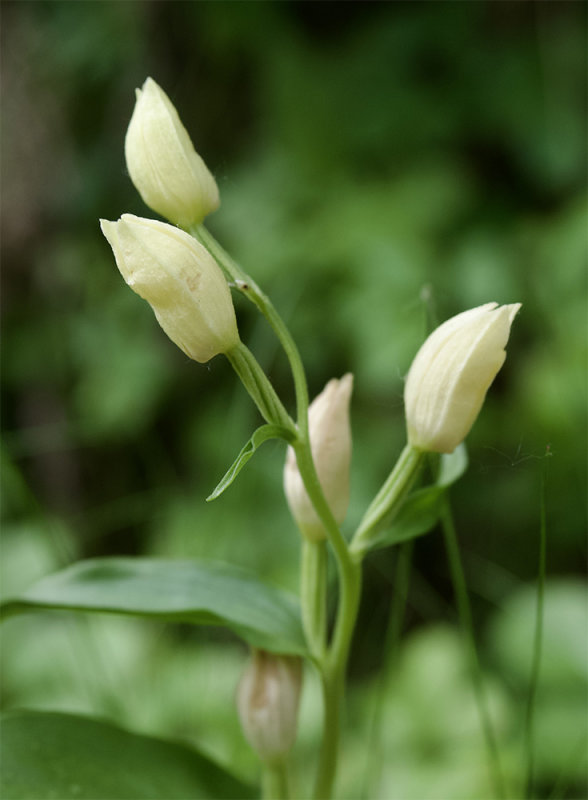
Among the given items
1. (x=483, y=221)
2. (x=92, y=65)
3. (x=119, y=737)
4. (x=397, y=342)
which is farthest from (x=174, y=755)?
(x=92, y=65)

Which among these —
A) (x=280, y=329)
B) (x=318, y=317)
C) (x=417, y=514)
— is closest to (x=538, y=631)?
(x=417, y=514)

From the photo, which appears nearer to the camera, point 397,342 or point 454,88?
point 397,342

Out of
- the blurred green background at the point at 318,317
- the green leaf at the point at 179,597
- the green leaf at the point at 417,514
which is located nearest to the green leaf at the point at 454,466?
the green leaf at the point at 417,514

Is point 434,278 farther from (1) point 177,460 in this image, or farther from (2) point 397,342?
(1) point 177,460

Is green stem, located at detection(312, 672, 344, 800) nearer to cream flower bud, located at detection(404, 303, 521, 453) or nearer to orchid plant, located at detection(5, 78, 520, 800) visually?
orchid plant, located at detection(5, 78, 520, 800)

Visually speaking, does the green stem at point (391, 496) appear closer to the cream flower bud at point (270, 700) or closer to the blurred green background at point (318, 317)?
the cream flower bud at point (270, 700)

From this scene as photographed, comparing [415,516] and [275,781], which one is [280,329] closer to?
[415,516]
